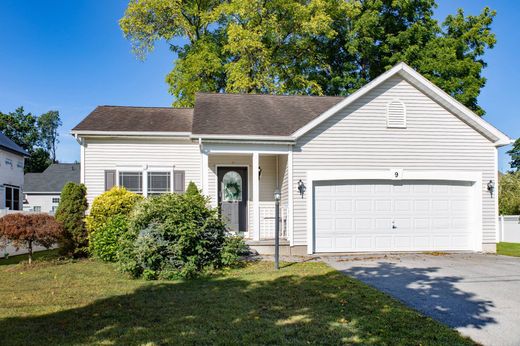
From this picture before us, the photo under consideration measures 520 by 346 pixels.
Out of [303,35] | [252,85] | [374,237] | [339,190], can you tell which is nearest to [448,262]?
[374,237]

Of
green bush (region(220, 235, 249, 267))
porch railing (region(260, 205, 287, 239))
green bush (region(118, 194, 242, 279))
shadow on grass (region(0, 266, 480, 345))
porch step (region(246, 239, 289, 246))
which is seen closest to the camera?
shadow on grass (region(0, 266, 480, 345))

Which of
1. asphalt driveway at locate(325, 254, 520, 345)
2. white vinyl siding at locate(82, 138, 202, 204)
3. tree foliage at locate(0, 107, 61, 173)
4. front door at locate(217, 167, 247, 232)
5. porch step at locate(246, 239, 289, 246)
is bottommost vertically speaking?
asphalt driveway at locate(325, 254, 520, 345)

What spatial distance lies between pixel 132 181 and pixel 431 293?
986cm

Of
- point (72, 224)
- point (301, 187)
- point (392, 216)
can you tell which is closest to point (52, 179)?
point (72, 224)

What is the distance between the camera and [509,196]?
900 inches

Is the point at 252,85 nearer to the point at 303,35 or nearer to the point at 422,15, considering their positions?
the point at 303,35

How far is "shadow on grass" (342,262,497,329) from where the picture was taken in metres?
5.62

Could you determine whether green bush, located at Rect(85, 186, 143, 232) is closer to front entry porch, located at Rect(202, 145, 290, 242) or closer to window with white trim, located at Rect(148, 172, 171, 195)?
window with white trim, located at Rect(148, 172, 171, 195)

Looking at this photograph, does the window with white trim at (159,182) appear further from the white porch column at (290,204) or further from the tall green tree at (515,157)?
the tall green tree at (515,157)

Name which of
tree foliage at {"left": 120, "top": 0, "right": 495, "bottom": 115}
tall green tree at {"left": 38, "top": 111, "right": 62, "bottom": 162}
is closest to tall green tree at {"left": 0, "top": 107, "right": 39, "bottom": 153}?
tall green tree at {"left": 38, "top": 111, "right": 62, "bottom": 162}

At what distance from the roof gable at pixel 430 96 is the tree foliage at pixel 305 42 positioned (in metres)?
A: 10.7

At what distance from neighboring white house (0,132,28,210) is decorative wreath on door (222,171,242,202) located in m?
16.4

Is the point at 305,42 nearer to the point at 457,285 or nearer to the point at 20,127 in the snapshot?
the point at 457,285

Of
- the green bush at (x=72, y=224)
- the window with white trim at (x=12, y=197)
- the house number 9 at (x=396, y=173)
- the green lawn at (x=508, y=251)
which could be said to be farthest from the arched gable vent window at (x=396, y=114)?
the window with white trim at (x=12, y=197)
